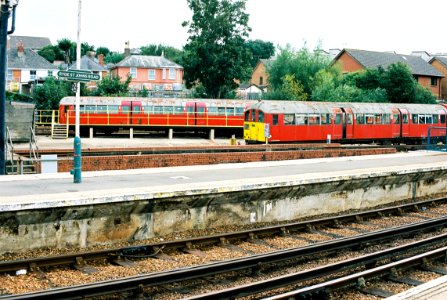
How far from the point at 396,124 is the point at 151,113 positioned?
16.7 m

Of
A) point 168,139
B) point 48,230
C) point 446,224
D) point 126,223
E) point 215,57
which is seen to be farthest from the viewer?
point 215,57

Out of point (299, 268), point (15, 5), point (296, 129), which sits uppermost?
point (15, 5)

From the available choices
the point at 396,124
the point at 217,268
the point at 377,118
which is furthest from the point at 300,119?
the point at 217,268

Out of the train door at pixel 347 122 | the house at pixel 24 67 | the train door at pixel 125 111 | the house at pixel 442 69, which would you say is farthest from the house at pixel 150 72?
the train door at pixel 347 122

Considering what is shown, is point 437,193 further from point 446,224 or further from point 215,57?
point 215,57

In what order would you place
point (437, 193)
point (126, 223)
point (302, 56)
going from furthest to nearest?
point (302, 56) < point (437, 193) < point (126, 223)

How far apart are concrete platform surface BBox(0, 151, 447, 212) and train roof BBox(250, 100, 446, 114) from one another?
10754 mm

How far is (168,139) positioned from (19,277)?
101 ft

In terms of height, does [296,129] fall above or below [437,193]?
above

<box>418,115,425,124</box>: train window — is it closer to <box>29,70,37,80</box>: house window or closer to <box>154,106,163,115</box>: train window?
<box>154,106,163,115</box>: train window

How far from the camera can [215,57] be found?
5191 centimetres

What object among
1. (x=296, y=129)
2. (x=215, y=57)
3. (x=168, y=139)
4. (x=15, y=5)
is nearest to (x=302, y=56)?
(x=215, y=57)

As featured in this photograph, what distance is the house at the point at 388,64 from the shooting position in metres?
66.5

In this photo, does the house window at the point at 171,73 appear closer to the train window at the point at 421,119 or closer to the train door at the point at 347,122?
the train window at the point at 421,119
